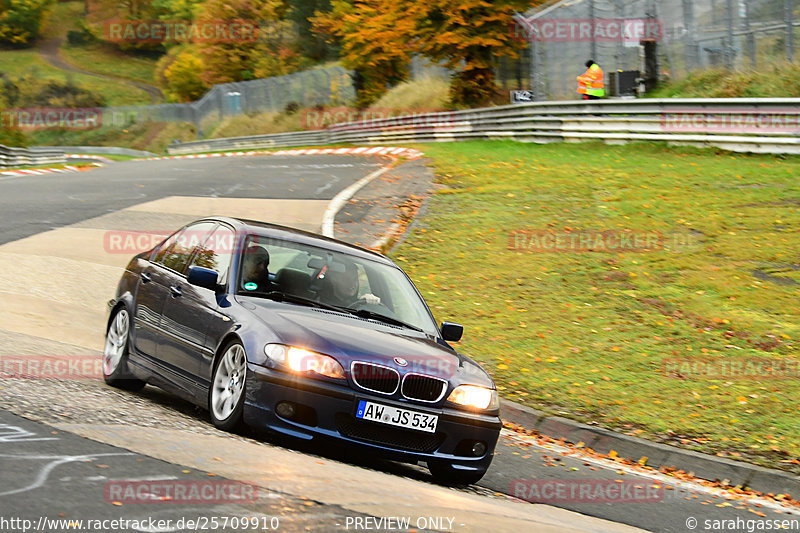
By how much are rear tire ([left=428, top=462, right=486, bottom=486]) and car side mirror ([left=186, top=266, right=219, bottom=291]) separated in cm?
201

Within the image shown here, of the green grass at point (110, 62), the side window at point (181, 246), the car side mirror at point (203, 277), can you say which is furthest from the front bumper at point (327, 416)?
the green grass at point (110, 62)

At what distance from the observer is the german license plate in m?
6.53

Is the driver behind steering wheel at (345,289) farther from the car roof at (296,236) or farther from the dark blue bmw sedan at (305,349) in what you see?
the car roof at (296,236)

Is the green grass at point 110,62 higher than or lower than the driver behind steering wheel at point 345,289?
higher

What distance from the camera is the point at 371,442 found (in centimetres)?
658

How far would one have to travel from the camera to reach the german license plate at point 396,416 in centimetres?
653

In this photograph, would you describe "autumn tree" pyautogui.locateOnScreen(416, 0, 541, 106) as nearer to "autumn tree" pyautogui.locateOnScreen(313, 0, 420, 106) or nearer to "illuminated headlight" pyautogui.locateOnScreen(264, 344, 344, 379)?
"autumn tree" pyautogui.locateOnScreen(313, 0, 420, 106)

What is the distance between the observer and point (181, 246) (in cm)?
863

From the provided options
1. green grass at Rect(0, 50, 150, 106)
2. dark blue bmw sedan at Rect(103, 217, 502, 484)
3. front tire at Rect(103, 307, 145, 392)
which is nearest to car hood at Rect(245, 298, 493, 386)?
dark blue bmw sedan at Rect(103, 217, 502, 484)

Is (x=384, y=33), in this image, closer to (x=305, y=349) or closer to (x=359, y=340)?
(x=359, y=340)

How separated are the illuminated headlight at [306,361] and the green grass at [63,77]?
114225 millimetres

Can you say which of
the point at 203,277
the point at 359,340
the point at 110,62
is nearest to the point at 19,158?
the point at 203,277

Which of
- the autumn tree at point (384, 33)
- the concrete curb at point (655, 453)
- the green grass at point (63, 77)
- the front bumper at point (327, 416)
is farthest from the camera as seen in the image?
the green grass at point (63, 77)

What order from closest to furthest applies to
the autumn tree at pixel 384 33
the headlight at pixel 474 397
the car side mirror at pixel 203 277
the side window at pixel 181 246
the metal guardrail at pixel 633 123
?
the headlight at pixel 474 397, the car side mirror at pixel 203 277, the side window at pixel 181 246, the metal guardrail at pixel 633 123, the autumn tree at pixel 384 33
